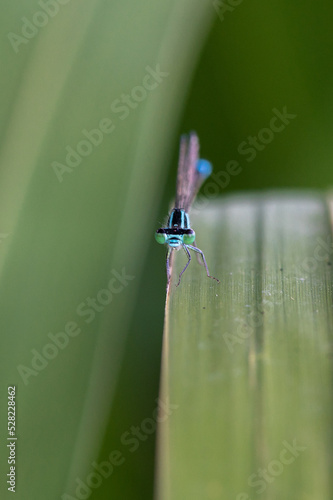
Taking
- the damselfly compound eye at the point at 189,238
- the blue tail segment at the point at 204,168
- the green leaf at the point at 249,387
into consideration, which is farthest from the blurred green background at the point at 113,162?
the green leaf at the point at 249,387

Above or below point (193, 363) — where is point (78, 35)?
above

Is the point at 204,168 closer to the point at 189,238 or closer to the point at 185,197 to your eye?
the point at 185,197

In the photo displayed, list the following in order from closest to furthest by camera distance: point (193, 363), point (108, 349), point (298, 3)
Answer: point (193, 363)
point (108, 349)
point (298, 3)

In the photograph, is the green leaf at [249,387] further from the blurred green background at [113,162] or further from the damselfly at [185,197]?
the blurred green background at [113,162]

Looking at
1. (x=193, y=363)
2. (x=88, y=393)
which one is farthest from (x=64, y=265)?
(x=193, y=363)

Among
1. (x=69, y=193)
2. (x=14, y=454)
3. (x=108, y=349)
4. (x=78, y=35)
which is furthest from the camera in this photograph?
(x=78, y=35)

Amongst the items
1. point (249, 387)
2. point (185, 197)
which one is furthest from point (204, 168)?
point (249, 387)

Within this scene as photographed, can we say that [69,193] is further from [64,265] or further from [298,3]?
[298,3]
